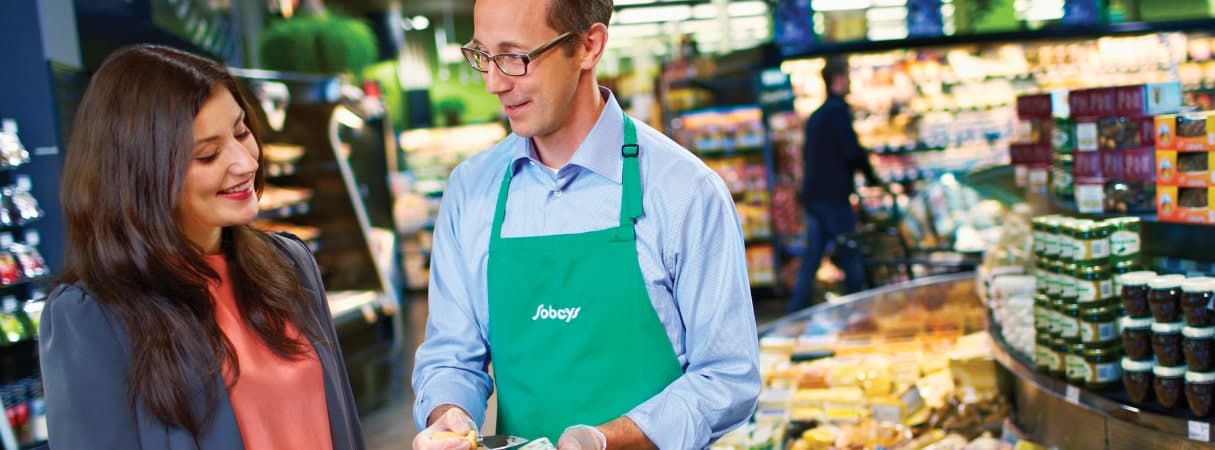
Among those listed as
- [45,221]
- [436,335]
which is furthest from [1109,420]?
[45,221]

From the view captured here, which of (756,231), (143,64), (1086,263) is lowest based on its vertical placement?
(756,231)

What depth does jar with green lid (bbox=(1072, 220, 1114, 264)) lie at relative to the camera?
2755 mm

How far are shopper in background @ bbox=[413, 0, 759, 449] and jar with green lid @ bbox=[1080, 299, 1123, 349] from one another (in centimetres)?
127

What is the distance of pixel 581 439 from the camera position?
1636 mm

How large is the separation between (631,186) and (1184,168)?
175 centimetres

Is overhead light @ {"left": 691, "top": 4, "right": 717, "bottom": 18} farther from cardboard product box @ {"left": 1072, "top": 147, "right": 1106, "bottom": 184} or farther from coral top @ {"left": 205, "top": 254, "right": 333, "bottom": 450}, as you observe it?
coral top @ {"left": 205, "top": 254, "right": 333, "bottom": 450}

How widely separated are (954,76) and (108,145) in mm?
9329

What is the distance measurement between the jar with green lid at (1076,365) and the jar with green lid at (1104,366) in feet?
0.07

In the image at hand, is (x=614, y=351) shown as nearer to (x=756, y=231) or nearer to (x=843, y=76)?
(x=843, y=76)

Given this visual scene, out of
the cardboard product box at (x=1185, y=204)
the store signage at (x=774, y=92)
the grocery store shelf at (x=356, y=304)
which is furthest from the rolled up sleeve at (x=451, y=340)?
the store signage at (x=774, y=92)

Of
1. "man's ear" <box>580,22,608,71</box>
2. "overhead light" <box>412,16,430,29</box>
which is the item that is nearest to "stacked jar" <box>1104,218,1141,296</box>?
"man's ear" <box>580,22,608,71</box>

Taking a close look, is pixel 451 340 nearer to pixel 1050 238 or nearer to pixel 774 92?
pixel 1050 238

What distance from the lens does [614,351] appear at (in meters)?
1.83

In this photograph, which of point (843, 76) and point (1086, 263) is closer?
point (1086, 263)
